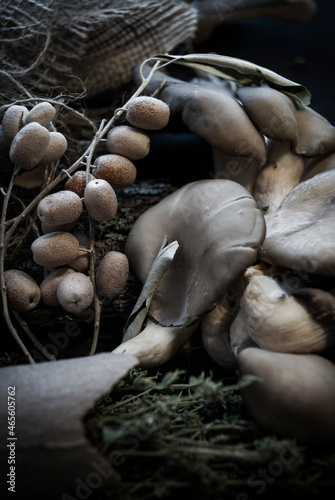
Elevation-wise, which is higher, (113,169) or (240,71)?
(240,71)

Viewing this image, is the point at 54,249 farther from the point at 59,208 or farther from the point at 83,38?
the point at 83,38

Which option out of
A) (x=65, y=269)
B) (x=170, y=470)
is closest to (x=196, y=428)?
(x=170, y=470)

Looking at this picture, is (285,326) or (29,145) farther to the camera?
(29,145)

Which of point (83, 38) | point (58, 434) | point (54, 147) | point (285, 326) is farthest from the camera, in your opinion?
point (83, 38)

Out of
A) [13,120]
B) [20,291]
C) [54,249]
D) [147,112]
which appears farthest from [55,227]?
[147,112]

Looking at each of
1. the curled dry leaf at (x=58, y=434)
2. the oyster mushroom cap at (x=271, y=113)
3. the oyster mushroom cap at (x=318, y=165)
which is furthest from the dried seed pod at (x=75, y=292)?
the oyster mushroom cap at (x=318, y=165)

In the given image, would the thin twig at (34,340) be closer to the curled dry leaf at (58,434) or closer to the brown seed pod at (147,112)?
the curled dry leaf at (58,434)
